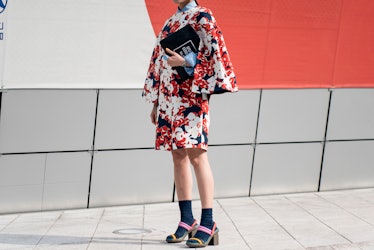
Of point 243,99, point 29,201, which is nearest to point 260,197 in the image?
point 243,99

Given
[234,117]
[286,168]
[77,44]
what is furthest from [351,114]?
[77,44]

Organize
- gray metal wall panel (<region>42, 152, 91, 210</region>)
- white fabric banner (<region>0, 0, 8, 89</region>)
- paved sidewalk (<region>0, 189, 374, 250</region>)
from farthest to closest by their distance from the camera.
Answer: gray metal wall panel (<region>42, 152, 91, 210</region>) → white fabric banner (<region>0, 0, 8, 89</region>) → paved sidewalk (<region>0, 189, 374, 250</region>)

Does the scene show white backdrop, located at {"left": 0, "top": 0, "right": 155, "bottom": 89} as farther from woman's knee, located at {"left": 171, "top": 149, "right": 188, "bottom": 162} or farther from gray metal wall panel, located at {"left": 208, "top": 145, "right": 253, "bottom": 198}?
woman's knee, located at {"left": 171, "top": 149, "right": 188, "bottom": 162}

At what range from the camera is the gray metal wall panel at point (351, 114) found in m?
6.95

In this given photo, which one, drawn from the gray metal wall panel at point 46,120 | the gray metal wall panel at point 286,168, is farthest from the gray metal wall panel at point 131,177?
the gray metal wall panel at point 286,168

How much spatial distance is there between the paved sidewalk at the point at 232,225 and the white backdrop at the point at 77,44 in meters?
1.08

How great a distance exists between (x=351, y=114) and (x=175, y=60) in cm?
288

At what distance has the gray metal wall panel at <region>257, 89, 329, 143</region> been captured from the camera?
22.0 feet

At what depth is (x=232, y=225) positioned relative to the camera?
5.69 meters

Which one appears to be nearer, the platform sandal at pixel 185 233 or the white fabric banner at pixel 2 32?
the platform sandal at pixel 185 233

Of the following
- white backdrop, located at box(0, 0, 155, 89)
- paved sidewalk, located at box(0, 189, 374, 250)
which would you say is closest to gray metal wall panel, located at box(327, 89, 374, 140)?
paved sidewalk, located at box(0, 189, 374, 250)

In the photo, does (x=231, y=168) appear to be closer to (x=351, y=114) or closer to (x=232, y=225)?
(x=232, y=225)

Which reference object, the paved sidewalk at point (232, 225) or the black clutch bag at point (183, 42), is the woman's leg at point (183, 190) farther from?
the black clutch bag at point (183, 42)

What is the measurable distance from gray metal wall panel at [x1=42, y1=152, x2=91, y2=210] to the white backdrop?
61 cm
